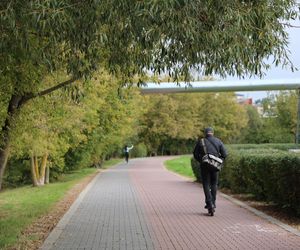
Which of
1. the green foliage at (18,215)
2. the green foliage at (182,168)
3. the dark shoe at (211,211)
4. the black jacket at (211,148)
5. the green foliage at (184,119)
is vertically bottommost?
the green foliage at (182,168)

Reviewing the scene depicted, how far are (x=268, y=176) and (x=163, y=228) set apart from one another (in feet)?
11.3

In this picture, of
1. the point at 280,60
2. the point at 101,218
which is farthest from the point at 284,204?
the point at 280,60

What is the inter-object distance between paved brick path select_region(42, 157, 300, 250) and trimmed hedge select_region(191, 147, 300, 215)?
2.38 ft

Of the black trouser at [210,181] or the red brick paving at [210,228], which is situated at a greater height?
the black trouser at [210,181]

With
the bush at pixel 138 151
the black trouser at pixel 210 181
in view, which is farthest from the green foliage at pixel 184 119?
the black trouser at pixel 210 181

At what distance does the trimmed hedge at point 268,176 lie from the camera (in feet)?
36.0

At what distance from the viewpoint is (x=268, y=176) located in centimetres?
1264

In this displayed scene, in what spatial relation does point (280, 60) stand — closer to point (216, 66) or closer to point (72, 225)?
point (216, 66)

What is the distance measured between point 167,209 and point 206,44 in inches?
294

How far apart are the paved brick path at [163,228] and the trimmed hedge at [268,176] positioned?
2.38 feet

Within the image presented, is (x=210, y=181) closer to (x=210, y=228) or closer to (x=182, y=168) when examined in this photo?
(x=210, y=228)

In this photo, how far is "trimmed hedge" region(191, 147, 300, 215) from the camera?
432 inches

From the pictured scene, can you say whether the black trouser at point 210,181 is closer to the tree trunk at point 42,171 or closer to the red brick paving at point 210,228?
the red brick paving at point 210,228

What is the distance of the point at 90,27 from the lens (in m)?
6.20
